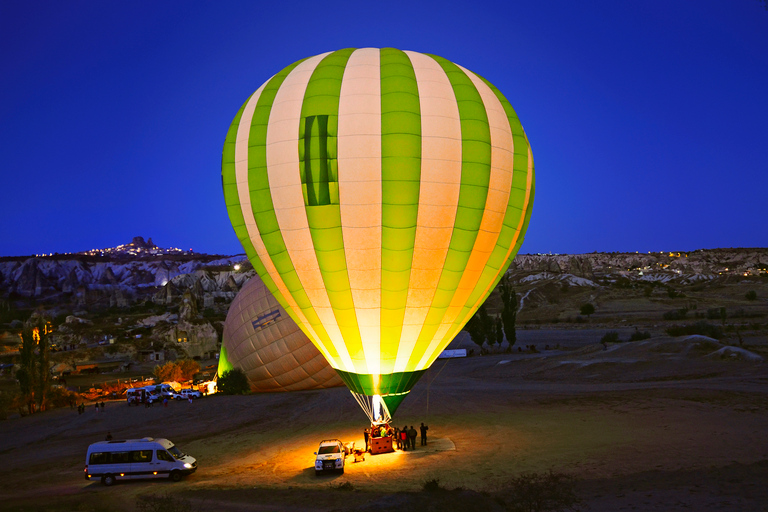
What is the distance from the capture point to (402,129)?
12648 millimetres

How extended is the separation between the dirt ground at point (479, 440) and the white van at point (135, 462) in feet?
1.01

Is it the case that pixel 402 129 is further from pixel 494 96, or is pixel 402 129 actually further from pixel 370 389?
pixel 370 389

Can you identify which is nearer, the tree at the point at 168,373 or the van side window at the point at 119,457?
the van side window at the point at 119,457

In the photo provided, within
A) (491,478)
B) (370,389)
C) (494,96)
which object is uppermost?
(494,96)

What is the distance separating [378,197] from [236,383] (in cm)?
1555

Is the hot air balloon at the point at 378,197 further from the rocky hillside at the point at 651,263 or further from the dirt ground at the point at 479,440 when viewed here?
the rocky hillside at the point at 651,263

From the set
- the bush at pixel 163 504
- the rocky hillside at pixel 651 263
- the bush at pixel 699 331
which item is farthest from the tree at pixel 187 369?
the rocky hillside at pixel 651 263

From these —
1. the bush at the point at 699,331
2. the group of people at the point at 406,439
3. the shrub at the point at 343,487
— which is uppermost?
the bush at the point at 699,331

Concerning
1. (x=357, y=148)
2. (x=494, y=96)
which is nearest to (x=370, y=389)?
(x=357, y=148)

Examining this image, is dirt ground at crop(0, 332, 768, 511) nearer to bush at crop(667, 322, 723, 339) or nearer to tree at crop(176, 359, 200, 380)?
tree at crop(176, 359, 200, 380)

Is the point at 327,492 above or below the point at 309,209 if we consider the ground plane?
below

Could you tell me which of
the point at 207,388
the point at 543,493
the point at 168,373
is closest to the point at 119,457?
the point at 543,493

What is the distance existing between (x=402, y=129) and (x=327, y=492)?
7.69m

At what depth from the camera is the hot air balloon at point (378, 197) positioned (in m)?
12.7
